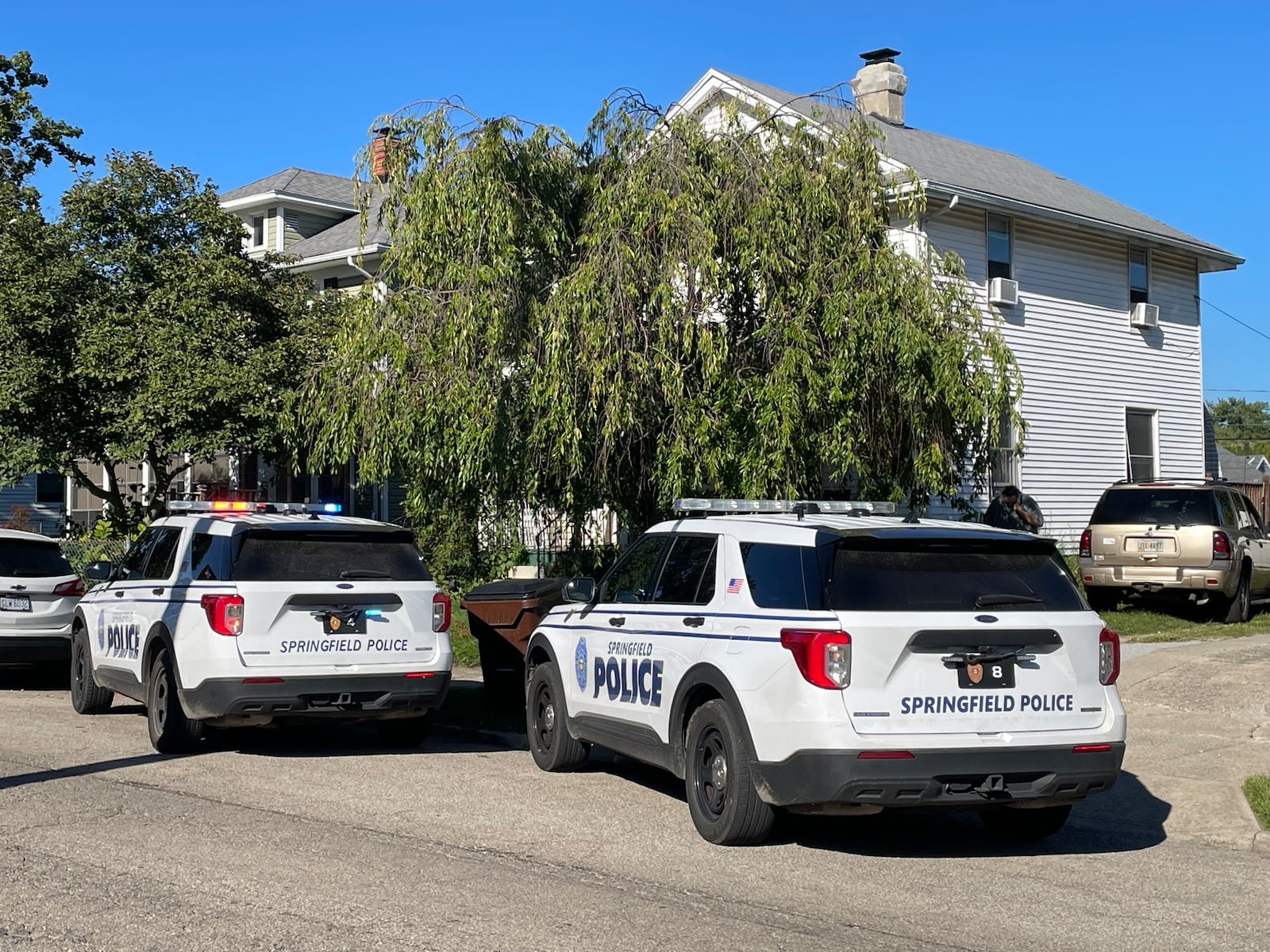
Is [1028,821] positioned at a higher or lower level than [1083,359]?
lower

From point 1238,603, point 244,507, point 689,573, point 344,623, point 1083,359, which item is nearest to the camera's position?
point 689,573

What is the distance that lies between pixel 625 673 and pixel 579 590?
0.72m

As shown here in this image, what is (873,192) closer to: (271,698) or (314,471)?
(314,471)

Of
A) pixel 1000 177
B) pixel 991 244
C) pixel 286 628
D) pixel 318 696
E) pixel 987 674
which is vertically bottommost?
pixel 318 696

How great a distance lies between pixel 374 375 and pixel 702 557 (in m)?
7.77

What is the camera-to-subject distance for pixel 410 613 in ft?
34.8

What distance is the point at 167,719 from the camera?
1046 centimetres

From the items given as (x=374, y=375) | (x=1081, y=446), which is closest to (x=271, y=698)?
(x=374, y=375)

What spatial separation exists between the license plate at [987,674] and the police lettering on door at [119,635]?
6652 mm

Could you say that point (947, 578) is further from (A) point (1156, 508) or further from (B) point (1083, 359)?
(B) point (1083, 359)

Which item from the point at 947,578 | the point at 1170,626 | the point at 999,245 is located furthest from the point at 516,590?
the point at 999,245

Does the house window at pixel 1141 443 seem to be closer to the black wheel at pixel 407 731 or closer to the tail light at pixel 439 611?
the black wheel at pixel 407 731

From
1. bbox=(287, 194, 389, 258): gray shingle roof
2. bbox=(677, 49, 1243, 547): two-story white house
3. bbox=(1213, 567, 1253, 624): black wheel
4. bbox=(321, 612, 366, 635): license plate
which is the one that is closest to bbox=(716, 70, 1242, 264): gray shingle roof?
bbox=(677, 49, 1243, 547): two-story white house

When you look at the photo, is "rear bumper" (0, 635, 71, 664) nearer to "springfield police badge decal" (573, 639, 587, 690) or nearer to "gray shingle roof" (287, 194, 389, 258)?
"springfield police badge decal" (573, 639, 587, 690)
